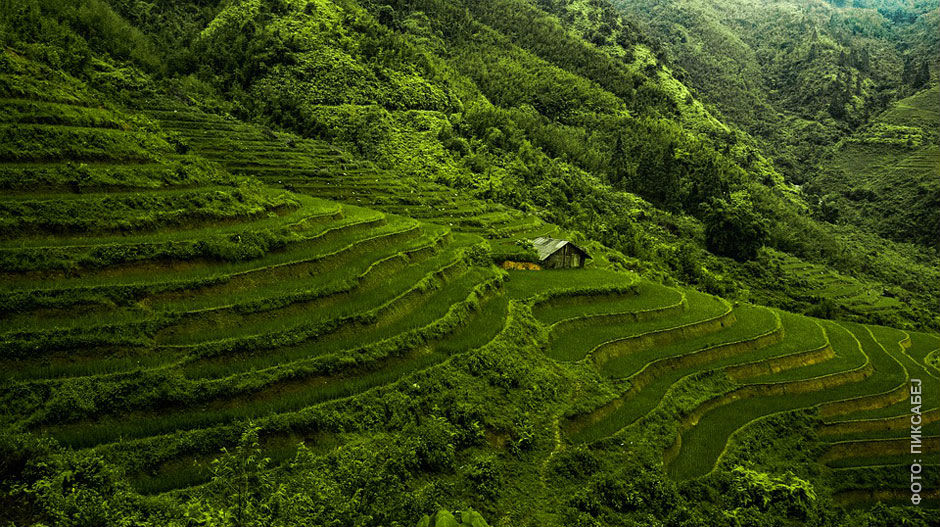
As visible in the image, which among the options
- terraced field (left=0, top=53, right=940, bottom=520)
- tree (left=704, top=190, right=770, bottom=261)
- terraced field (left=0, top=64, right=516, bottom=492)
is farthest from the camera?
tree (left=704, top=190, right=770, bottom=261)

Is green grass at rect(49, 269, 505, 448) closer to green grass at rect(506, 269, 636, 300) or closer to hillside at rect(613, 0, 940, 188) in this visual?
green grass at rect(506, 269, 636, 300)

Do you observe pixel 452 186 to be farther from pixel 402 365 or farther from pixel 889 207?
pixel 889 207

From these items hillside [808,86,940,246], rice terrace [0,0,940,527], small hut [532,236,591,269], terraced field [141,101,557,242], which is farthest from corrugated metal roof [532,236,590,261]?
hillside [808,86,940,246]

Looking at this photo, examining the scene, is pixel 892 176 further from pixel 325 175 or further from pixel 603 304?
pixel 325 175

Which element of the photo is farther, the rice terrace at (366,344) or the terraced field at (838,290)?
the terraced field at (838,290)

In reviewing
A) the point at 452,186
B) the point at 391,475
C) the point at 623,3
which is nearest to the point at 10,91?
the point at 391,475

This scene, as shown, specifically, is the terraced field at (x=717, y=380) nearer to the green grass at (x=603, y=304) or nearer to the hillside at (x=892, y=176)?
the green grass at (x=603, y=304)

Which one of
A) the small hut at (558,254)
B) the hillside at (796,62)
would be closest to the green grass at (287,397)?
the small hut at (558,254)

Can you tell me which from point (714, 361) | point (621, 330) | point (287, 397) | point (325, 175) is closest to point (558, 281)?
point (621, 330)
